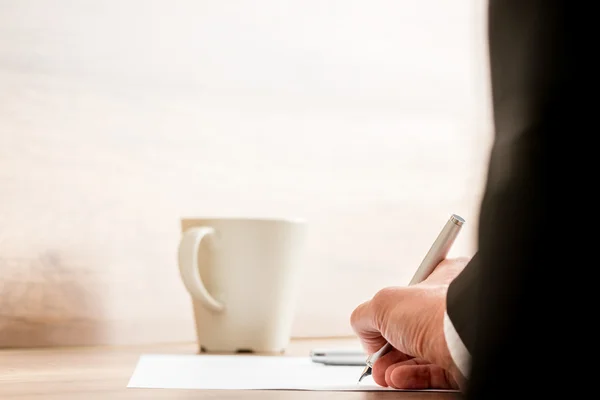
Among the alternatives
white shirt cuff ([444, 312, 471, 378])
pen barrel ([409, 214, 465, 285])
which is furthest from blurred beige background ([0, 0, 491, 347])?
white shirt cuff ([444, 312, 471, 378])

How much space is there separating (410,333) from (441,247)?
0.56 feet

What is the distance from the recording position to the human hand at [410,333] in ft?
1.82

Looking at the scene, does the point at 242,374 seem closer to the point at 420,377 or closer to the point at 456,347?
the point at 420,377

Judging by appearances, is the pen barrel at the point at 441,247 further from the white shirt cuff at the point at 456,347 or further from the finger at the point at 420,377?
the white shirt cuff at the point at 456,347

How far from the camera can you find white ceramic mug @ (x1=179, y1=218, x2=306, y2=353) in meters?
0.91

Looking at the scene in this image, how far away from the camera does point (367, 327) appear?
0.67 meters

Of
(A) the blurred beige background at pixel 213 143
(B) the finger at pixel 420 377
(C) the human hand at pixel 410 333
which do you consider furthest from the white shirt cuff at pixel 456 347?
(A) the blurred beige background at pixel 213 143

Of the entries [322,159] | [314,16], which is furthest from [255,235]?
[314,16]

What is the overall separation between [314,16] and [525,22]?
86 cm

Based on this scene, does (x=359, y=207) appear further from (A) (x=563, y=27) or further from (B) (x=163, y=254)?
(A) (x=563, y=27)

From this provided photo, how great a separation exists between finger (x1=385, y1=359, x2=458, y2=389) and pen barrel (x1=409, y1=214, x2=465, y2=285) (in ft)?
0.42

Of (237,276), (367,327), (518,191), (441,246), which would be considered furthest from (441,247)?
(518,191)

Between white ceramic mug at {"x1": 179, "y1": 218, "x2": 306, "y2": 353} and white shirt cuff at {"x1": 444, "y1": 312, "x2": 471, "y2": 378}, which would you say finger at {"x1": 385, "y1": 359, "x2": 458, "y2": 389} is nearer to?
white shirt cuff at {"x1": 444, "y1": 312, "x2": 471, "y2": 378}

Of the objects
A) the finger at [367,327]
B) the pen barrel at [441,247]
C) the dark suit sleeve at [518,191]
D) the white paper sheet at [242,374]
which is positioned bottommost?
the white paper sheet at [242,374]
